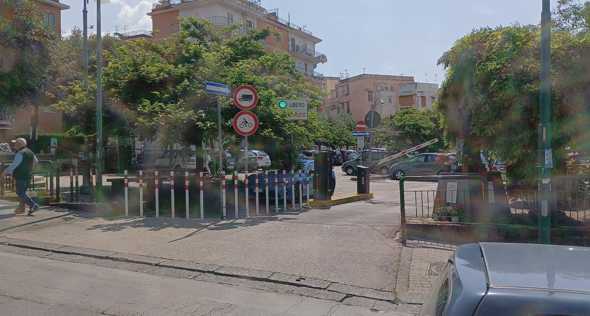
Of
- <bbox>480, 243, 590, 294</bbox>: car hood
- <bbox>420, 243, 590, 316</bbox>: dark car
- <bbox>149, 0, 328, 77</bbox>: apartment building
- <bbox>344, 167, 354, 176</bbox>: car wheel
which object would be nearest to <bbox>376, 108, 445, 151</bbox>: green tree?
<bbox>344, 167, 354, 176</bbox>: car wheel

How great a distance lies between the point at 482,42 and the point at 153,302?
7.58 m

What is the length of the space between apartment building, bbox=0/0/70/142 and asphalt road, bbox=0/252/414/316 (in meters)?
10.6

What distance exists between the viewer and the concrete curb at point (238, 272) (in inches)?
264

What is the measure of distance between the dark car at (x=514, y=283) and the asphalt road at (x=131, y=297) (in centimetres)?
309

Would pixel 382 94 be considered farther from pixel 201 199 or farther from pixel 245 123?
pixel 201 199

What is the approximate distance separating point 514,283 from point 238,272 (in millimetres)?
5384

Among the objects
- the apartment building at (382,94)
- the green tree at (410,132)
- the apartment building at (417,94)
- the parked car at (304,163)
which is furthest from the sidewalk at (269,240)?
the apartment building at (417,94)

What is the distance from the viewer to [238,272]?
754 cm

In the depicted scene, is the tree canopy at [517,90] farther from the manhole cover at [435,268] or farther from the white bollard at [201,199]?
the white bollard at [201,199]

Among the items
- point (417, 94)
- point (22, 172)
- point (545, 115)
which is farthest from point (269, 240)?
point (417, 94)

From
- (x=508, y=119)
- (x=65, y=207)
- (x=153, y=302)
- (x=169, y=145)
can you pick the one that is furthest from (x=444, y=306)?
(x=65, y=207)

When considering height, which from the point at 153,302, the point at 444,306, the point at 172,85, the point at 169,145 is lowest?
the point at 153,302

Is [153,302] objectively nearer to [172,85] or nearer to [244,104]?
[244,104]

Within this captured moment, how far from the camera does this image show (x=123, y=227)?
1108 centimetres
